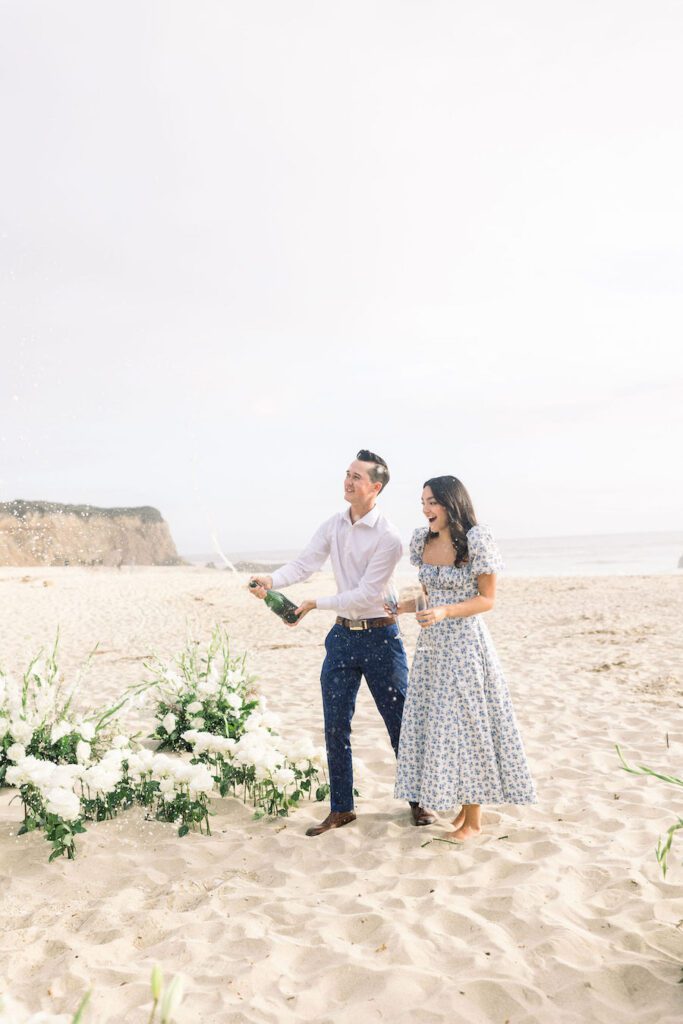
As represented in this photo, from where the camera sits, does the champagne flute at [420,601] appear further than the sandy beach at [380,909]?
Yes

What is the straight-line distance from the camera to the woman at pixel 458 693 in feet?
13.1

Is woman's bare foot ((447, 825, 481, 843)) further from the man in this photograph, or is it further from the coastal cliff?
the coastal cliff

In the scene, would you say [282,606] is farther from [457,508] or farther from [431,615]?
[457,508]

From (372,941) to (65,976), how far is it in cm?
122

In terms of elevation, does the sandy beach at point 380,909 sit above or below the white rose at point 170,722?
below

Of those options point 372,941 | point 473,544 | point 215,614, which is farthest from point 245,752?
point 215,614

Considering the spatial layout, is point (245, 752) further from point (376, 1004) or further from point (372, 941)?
point (376, 1004)

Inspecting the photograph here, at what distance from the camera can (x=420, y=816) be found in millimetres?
4422

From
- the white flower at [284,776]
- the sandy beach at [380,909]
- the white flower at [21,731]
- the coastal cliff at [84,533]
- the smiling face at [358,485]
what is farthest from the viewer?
the coastal cliff at [84,533]

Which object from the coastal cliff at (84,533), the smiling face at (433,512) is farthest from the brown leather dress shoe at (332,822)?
the coastal cliff at (84,533)

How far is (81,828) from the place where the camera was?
392cm

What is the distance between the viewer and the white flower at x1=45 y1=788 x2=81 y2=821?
3.66 metres

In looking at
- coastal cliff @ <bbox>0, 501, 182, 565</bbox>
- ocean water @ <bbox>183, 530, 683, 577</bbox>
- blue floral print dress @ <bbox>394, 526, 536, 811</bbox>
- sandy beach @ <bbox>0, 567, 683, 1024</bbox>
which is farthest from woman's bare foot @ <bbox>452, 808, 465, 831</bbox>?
coastal cliff @ <bbox>0, 501, 182, 565</bbox>

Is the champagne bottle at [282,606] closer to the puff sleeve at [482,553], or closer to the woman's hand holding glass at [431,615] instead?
the woman's hand holding glass at [431,615]
